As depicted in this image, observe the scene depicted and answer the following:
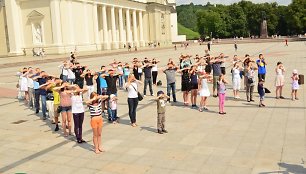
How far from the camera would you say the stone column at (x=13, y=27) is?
175 feet

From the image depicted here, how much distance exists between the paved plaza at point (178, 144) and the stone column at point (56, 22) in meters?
39.7

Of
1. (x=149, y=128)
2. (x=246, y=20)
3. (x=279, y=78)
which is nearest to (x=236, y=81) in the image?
(x=279, y=78)

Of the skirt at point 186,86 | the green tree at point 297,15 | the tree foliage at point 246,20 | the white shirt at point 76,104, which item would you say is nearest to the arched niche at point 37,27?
the skirt at point 186,86

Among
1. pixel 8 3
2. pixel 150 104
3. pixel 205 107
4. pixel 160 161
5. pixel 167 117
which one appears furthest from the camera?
pixel 8 3

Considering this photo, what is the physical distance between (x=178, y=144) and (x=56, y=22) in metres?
46.5

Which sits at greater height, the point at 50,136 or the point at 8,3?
the point at 8,3

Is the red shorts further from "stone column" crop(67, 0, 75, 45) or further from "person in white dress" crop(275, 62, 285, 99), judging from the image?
"stone column" crop(67, 0, 75, 45)

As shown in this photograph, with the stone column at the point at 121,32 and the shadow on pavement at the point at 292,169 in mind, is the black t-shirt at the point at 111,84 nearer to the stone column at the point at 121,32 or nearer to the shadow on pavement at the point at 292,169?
the shadow on pavement at the point at 292,169

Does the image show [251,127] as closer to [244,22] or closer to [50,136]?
[50,136]

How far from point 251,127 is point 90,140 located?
4709 millimetres

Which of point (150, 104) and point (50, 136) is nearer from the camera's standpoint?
point (50, 136)

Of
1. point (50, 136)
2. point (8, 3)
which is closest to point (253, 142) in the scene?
point (50, 136)

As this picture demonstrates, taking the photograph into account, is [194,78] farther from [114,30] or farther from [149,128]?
[114,30]

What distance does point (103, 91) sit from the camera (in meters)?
12.7
